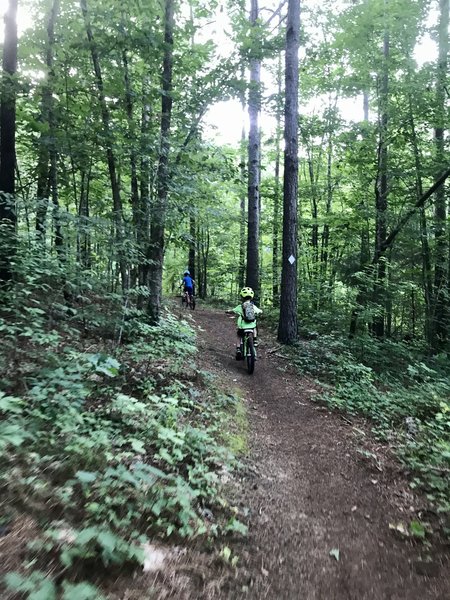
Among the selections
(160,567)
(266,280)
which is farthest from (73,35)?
(266,280)

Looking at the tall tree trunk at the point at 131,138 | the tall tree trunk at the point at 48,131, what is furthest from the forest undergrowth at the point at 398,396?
the tall tree trunk at the point at 48,131

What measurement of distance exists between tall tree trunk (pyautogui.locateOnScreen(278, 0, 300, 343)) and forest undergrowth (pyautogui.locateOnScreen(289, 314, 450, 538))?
2.97ft

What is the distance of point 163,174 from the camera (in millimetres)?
8836

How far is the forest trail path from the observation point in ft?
9.80

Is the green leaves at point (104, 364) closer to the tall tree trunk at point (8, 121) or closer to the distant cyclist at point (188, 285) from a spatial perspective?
the tall tree trunk at point (8, 121)

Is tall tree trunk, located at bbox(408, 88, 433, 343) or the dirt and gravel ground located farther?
tall tree trunk, located at bbox(408, 88, 433, 343)

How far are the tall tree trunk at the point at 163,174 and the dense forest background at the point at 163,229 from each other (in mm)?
52

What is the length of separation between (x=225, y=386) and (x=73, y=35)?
28.2 ft

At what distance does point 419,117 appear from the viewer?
11.3 metres

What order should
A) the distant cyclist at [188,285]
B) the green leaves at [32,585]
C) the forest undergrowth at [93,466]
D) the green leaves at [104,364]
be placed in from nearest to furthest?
the green leaves at [32,585]
the forest undergrowth at [93,466]
the green leaves at [104,364]
the distant cyclist at [188,285]

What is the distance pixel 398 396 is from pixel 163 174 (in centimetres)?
692

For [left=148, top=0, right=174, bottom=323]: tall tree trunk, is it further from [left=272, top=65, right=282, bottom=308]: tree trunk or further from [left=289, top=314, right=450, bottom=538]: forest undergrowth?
[left=272, top=65, right=282, bottom=308]: tree trunk

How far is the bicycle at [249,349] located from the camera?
8633 mm

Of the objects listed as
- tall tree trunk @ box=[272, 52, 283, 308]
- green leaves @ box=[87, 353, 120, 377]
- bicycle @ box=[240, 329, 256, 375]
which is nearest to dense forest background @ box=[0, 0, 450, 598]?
green leaves @ box=[87, 353, 120, 377]
